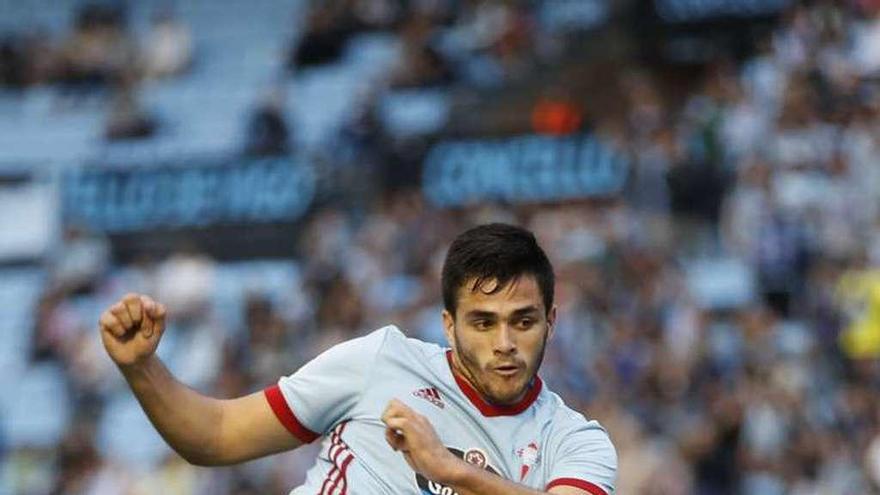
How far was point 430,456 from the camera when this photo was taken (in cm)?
445

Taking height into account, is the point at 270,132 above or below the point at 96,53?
below

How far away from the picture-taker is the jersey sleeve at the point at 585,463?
4934 millimetres

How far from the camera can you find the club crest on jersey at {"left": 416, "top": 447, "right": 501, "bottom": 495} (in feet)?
16.3

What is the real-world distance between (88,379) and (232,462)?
36.9 feet

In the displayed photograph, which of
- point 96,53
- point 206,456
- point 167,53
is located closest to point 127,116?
point 167,53

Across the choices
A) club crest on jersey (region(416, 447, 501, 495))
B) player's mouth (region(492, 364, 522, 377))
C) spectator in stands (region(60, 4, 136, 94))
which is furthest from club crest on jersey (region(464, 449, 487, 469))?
spectator in stands (region(60, 4, 136, 94))

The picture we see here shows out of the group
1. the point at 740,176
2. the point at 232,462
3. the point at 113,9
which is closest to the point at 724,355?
the point at 740,176

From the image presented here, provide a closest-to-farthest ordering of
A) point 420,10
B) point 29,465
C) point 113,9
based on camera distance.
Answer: point 29,465
point 420,10
point 113,9

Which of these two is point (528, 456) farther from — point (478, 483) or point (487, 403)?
point (478, 483)

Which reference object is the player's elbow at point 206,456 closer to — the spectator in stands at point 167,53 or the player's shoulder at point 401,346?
the player's shoulder at point 401,346

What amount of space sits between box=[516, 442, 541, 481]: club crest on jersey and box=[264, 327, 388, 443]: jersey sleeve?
0.49 m

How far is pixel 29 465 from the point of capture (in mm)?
16000

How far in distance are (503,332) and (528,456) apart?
1.38 ft

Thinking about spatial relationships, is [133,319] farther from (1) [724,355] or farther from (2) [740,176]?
(2) [740,176]
